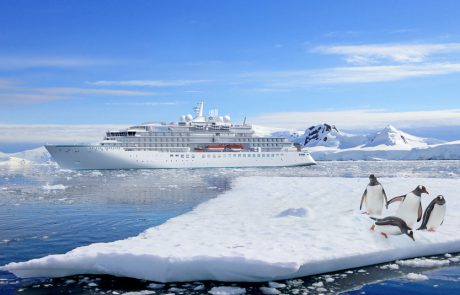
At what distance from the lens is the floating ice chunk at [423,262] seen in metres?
7.04

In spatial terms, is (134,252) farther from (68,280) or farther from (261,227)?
(261,227)

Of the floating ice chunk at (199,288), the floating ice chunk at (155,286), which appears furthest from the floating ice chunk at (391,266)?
the floating ice chunk at (155,286)

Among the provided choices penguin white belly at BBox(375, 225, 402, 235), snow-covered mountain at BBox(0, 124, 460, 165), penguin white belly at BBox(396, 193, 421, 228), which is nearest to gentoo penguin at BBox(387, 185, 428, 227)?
penguin white belly at BBox(396, 193, 421, 228)

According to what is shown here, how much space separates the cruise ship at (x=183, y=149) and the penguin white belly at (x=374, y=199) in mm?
39575

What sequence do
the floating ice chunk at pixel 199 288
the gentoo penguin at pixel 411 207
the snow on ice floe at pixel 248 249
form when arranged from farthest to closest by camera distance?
the gentoo penguin at pixel 411 207
the snow on ice floe at pixel 248 249
the floating ice chunk at pixel 199 288

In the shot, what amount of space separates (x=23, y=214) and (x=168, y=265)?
28.0 feet

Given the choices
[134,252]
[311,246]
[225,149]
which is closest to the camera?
[134,252]

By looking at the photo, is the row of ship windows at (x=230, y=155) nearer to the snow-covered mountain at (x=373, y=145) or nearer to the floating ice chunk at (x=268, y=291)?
the snow-covered mountain at (x=373, y=145)

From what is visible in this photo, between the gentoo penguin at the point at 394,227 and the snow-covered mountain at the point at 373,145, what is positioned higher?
the snow-covered mountain at the point at 373,145

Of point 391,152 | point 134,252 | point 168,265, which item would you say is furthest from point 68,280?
point 391,152

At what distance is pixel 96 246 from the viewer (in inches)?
284

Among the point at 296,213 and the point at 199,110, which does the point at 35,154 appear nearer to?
the point at 199,110

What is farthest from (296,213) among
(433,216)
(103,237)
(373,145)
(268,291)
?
(373,145)

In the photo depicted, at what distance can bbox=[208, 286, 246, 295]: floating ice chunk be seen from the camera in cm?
571
